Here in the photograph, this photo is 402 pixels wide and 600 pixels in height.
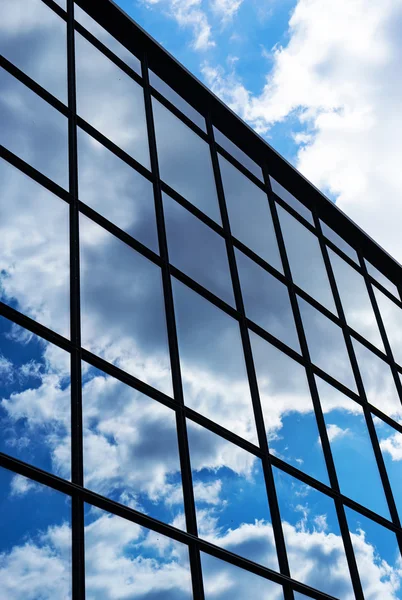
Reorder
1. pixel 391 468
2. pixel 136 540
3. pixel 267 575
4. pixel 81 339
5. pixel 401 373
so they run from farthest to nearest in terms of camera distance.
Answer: pixel 401 373 → pixel 391 468 → pixel 267 575 → pixel 81 339 → pixel 136 540

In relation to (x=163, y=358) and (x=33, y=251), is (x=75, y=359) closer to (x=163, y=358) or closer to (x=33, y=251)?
(x=33, y=251)

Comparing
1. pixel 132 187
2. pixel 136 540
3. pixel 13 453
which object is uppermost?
pixel 132 187

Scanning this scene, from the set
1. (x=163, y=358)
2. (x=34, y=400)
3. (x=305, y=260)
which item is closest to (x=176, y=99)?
(x=305, y=260)

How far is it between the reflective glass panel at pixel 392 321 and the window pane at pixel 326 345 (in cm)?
304

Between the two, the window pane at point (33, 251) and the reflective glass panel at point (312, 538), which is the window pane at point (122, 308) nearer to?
the window pane at point (33, 251)

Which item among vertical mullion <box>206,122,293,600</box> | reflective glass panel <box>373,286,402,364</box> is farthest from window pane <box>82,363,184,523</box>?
reflective glass panel <box>373,286,402,364</box>

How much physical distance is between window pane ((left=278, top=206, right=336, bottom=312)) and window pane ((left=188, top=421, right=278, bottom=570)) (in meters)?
6.54

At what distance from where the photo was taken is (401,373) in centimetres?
2030

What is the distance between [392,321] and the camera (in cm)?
2172

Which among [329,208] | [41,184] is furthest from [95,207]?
[329,208]

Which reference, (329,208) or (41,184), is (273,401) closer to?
(41,184)

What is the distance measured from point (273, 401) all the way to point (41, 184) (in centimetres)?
591

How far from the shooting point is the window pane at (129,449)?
9.85 meters

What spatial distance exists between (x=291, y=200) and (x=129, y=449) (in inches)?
463
